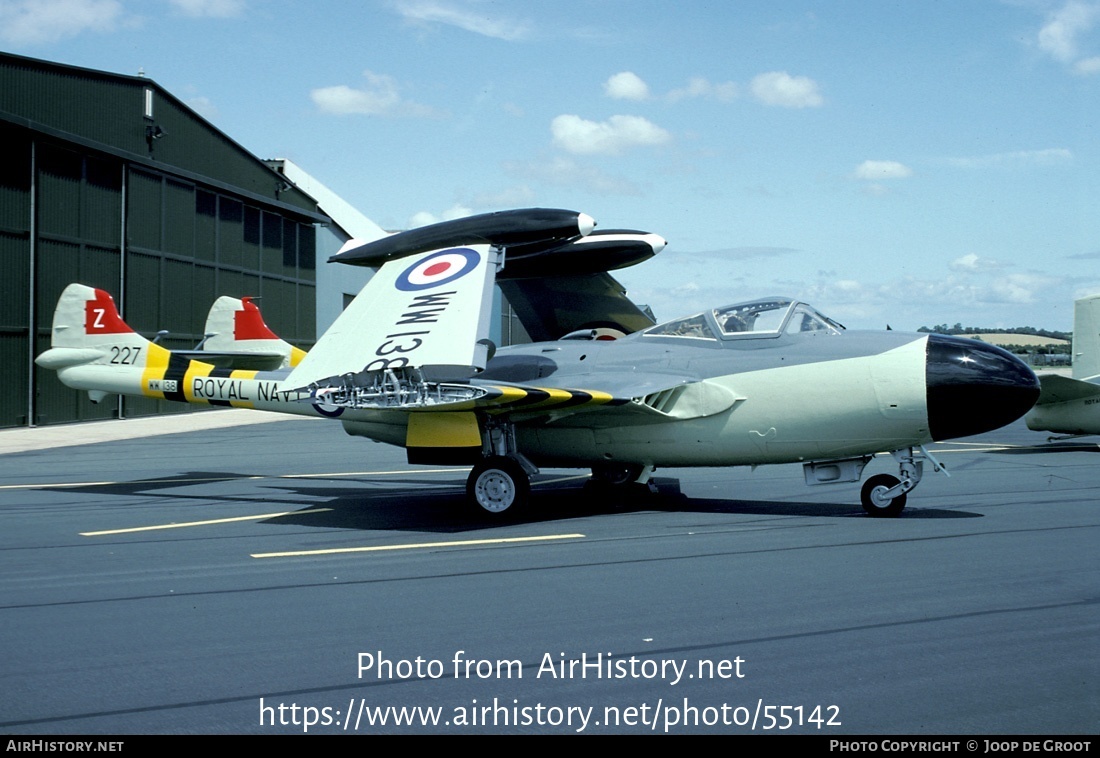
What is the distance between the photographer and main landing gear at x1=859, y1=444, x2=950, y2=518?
9.80 m

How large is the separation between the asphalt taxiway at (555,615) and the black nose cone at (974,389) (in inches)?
41.1

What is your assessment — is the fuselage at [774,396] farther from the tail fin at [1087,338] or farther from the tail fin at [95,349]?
the tail fin at [1087,338]

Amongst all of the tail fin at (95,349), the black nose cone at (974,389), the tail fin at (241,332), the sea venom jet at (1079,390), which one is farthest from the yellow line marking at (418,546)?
the tail fin at (241,332)

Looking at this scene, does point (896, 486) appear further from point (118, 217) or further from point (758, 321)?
point (118, 217)

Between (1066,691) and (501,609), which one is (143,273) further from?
(1066,691)

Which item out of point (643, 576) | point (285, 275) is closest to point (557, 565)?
point (643, 576)

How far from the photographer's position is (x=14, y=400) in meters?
24.5

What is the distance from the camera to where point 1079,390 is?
17406mm

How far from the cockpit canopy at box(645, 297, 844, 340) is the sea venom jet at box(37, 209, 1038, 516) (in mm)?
16

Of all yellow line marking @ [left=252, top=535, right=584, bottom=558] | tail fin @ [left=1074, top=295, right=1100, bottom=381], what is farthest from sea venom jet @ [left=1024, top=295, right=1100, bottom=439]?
yellow line marking @ [left=252, top=535, right=584, bottom=558]

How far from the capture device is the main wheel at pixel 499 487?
398 inches

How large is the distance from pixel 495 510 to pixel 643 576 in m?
3.28

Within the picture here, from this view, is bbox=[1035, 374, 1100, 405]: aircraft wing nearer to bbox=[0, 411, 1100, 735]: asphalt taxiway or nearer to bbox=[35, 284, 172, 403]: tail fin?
bbox=[0, 411, 1100, 735]: asphalt taxiway

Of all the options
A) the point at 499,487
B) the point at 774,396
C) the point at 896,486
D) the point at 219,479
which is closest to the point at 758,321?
the point at 774,396
